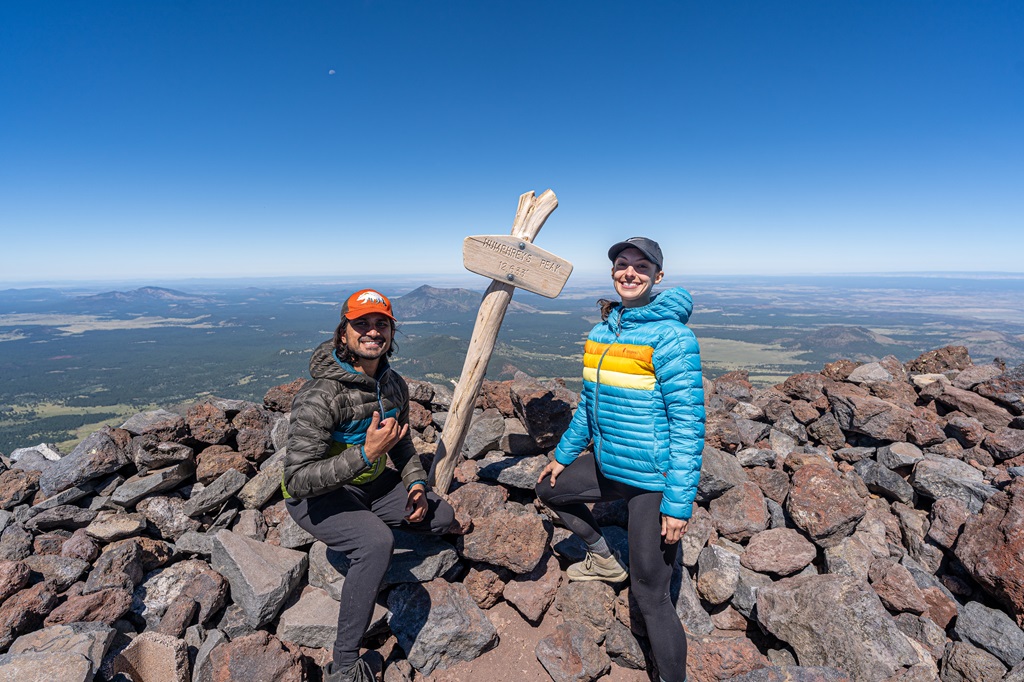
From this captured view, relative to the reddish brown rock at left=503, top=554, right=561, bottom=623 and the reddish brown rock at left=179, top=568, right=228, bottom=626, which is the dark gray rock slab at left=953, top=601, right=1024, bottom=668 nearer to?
the reddish brown rock at left=503, top=554, right=561, bottom=623

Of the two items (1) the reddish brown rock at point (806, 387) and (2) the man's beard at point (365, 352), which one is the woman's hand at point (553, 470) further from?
(1) the reddish brown rock at point (806, 387)

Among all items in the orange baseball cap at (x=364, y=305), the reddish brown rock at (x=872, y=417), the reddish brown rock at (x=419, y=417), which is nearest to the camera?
the orange baseball cap at (x=364, y=305)

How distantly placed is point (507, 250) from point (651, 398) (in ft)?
8.33

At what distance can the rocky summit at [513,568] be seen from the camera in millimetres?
4113

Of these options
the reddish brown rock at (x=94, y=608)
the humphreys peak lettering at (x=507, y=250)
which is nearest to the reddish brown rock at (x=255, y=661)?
the reddish brown rock at (x=94, y=608)

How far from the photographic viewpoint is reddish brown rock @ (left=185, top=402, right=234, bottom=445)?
21.1 ft

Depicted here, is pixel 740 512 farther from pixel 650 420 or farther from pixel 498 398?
pixel 498 398

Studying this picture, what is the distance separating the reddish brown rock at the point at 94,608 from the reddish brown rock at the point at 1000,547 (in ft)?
31.1

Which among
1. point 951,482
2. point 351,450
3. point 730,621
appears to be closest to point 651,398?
point 351,450

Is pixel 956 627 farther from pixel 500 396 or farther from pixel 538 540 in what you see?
pixel 500 396

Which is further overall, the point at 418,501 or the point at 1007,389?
the point at 1007,389

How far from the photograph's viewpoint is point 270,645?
4.13 m

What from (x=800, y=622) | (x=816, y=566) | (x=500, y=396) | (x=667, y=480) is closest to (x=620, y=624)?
(x=800, y=622)

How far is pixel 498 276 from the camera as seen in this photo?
5281mm
